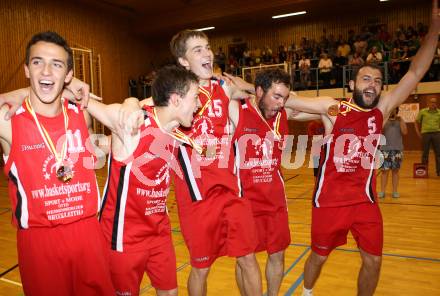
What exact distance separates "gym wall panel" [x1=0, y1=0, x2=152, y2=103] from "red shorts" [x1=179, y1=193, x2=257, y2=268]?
17647mm

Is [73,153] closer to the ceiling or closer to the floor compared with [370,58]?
closer to the floor

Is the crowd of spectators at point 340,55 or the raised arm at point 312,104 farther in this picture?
the crowd of spectators at point 340,55

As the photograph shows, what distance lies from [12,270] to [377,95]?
501cm

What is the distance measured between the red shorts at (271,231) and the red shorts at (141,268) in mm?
1188

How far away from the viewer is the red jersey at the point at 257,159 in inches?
154

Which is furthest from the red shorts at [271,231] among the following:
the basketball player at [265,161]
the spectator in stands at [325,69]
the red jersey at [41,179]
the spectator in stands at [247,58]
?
the spectator in stands at [247,58]

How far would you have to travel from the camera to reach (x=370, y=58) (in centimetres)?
1762

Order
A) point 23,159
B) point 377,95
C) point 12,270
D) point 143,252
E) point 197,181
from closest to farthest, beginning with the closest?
point 23,159 → point 143,252 → point 197,181 → point 377,95 → point 12,270

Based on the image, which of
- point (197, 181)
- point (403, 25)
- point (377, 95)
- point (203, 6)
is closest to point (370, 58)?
point (403, 25)

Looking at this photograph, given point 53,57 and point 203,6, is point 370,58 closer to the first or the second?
point 203,6

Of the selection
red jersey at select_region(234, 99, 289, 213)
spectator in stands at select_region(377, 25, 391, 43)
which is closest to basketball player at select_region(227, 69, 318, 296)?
red jersey at select_region(234, 99, 289, 213)

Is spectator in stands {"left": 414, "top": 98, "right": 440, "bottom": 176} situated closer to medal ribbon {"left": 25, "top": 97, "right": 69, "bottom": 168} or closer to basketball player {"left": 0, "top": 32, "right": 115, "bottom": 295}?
basketball player {"left": 0, "top": 32, "right": 115, "bottom": 295}

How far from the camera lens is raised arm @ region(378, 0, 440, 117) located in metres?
3.65

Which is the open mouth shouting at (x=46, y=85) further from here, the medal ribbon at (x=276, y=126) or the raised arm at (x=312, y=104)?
the raised arm at (x=312, y=104)
